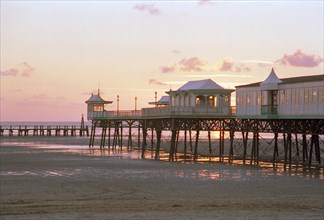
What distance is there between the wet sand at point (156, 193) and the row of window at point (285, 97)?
19.1 ft

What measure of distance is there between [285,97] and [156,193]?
18.4m

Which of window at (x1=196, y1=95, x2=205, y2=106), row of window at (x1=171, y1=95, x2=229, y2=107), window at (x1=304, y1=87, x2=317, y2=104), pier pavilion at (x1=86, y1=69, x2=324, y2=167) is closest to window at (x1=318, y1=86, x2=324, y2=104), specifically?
pier pavilion at (x1=86, y1=69, x2=324, y2=167)

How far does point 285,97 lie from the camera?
139ft

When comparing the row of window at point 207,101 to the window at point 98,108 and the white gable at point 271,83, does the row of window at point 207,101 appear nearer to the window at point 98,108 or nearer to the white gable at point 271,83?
the white gable at point 271,83

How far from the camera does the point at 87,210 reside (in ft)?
70.2

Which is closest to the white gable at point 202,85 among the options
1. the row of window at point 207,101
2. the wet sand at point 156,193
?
the row of window at point 207,101

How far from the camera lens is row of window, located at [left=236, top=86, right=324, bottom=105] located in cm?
3901

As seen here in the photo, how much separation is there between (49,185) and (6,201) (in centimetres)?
639

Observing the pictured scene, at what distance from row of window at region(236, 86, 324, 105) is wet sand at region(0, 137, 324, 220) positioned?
5812 mm

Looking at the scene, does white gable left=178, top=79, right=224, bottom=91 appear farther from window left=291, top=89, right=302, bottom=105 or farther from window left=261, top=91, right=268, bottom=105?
window left=291, top=89, right=302, bottom=105

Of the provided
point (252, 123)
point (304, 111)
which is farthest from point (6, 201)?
point (252, 123)

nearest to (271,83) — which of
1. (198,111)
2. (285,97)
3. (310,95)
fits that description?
(285,97)

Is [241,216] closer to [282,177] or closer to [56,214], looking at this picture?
[56,214]

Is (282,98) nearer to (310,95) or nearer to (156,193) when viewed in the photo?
(310,95)
